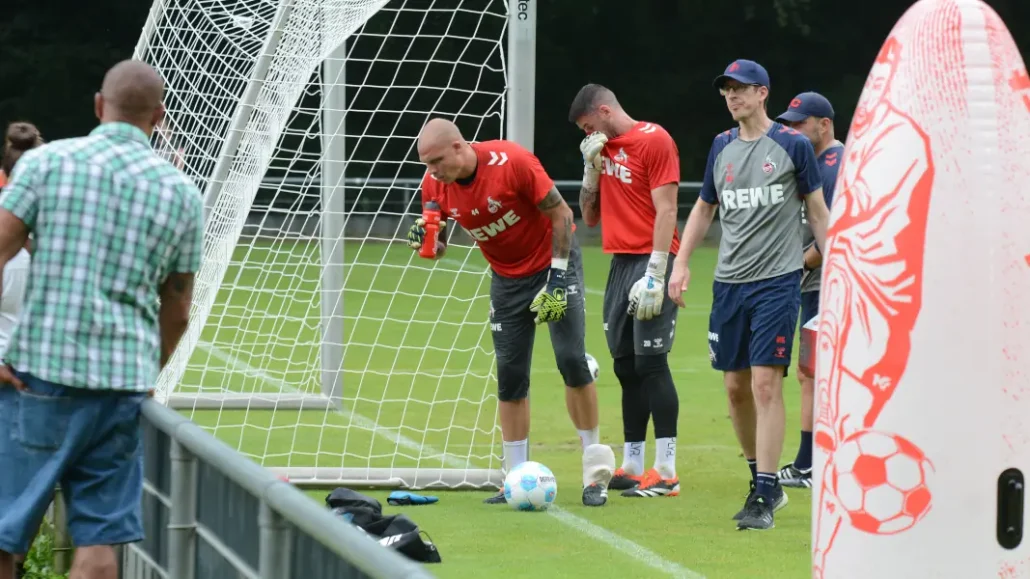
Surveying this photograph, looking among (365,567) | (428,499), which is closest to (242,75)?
(428,499)

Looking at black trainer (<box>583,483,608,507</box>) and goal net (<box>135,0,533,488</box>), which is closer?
black trainer (<box>583,483,608,507</box>)

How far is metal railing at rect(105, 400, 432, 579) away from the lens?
2.62 metres

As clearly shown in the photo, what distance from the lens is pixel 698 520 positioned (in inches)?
275

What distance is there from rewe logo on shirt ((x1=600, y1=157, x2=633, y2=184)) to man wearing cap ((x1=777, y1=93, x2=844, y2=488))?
0.84 metres

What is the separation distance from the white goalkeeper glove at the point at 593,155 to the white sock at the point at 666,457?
134 cm

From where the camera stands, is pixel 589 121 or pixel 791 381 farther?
pixel 791 381

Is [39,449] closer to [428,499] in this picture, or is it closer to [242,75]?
[428,499]

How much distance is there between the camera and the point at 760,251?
686cm

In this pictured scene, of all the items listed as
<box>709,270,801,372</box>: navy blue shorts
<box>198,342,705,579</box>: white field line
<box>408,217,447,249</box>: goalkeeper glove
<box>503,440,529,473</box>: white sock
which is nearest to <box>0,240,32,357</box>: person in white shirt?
<box>408,217,447,249</box>: goalkeeper glove

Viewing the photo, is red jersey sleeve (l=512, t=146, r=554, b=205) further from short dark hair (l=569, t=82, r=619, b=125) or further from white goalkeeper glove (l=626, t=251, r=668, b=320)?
white goalkeeper glove (l=626, t=251, r=668, b=320)

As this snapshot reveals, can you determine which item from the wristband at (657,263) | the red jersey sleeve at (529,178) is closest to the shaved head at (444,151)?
the red jersey sleeve at (529,178)

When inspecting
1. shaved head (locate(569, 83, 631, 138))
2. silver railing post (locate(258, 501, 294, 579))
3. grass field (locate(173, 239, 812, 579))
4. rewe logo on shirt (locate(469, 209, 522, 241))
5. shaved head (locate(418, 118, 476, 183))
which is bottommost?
grass field (locate(173, 239, 812, 579))

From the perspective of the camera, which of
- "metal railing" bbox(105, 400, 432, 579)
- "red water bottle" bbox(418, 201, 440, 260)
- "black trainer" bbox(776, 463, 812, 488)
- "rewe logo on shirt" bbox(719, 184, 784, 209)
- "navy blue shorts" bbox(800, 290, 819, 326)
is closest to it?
"metal railing" bbox(105, 400, 432, 579)

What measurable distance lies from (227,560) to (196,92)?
5198 mm
